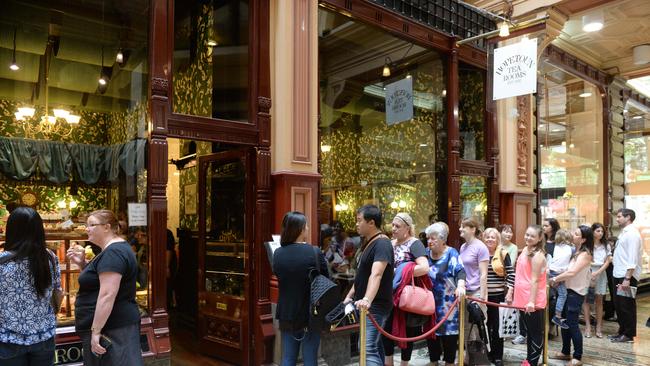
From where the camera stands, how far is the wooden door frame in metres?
4.86

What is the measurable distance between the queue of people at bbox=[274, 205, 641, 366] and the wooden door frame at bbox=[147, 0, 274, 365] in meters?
1.18

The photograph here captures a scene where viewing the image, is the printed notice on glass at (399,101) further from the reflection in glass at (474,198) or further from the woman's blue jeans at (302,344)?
the woman's blue jeans at (302,344)

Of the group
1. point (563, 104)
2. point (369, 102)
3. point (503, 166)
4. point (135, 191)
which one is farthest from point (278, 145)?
point (563, 104)

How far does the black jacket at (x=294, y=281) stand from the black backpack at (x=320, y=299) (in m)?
0.05

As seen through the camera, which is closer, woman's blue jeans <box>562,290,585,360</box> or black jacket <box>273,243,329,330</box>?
black jacket <box>273,243,329,330</box>

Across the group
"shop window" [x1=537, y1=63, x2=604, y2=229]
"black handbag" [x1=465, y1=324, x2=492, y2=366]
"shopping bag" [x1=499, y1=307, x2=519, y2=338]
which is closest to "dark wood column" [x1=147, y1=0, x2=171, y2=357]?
"black handbag" [x1=465, y1=324, x2=492, y2=366]

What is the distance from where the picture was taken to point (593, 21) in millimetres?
8828

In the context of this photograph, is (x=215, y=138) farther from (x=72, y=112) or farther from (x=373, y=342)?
(x=373, y=342)

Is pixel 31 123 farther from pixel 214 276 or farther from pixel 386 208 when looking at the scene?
pixel 386 208

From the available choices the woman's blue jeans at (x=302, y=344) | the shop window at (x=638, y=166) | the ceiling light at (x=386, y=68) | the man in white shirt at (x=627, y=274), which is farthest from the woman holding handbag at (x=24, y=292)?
the shop window at (x=638, y=166)

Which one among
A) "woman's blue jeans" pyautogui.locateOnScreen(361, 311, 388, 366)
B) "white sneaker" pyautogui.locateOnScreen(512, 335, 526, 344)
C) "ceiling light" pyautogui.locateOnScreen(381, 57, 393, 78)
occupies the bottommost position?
"white sneaker" pyautogui.locateOnScreen(512, 335, 526, 344)

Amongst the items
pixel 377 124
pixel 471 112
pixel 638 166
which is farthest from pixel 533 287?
pixel 638 166

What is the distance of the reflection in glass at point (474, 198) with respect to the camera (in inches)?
321

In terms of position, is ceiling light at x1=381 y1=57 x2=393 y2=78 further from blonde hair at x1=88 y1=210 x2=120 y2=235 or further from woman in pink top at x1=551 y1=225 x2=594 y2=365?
blonde hair at x1=88 y1=210 x2=120 y2=235
